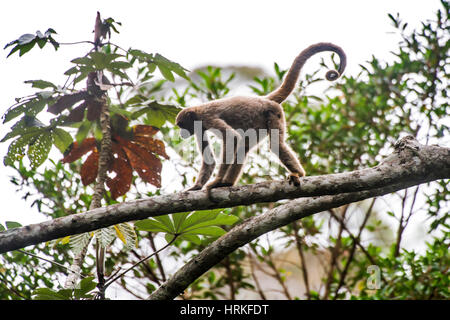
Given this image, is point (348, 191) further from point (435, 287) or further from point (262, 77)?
point (262, 77)

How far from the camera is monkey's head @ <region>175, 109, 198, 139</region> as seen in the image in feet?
12.8

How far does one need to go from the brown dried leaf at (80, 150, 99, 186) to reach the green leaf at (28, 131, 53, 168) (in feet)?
1.27

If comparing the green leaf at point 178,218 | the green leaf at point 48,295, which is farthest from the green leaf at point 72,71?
the green leaf at point 48,295

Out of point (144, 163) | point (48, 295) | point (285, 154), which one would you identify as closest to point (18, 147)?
point (144, 163)

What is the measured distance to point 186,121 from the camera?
12.9ft

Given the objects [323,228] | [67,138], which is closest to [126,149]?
[67,138]

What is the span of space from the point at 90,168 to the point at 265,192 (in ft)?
5.85

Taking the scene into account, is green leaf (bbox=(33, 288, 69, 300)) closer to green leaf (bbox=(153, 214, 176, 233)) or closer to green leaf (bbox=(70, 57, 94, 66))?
green leaf (bbox=(153, 214, 176, 233))

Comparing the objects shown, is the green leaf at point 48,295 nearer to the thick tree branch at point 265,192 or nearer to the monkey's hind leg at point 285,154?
the thick tree branch at point 265,192

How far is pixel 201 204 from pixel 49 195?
102 inches

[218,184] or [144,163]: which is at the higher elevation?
[144,163]

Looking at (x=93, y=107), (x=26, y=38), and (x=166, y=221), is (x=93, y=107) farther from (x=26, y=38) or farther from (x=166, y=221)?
(x=166, y=221)

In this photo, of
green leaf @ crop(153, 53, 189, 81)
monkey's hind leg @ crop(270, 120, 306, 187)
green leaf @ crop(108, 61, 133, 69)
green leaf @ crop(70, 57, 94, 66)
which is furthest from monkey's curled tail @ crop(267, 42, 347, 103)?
green leaf @ crop(70, 57, 94, 66)

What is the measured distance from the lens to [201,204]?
2932mm
